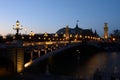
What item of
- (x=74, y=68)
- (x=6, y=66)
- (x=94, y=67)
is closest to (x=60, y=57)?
(x=74, y=68)

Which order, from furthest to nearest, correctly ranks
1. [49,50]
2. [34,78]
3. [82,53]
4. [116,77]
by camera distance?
1. [82,53]
2. [49,50]
3. [34,78]
4. [116,77]

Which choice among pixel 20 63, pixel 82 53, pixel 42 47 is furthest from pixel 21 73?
pixel 82 53

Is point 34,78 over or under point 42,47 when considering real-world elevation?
under

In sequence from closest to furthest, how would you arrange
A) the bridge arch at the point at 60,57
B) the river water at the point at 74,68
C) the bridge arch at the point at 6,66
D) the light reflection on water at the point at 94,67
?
the bridge arch at the point at 6,66
the river water at the point at 74,68
the bridge arch at the point at 60,57
the light reflection on water at the point at 94,67

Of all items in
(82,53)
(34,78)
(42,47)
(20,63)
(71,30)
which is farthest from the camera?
(71,30)

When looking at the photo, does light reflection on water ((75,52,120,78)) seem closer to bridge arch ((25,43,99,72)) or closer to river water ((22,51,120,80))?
river water ((22,51,120,80))

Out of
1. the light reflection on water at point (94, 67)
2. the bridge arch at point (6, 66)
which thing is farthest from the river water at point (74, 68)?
the bridge arch at point (6, 66)

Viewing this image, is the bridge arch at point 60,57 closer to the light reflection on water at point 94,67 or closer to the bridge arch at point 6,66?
the light reflection on water at point 94,67

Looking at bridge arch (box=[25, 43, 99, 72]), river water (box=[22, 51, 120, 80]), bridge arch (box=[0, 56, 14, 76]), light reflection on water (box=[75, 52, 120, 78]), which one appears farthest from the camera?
light reflection on water (box=[75, 52, 120, 78])

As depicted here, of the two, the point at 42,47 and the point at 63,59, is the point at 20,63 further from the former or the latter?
the point at 63,59

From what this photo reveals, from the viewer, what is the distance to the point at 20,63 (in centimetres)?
4034

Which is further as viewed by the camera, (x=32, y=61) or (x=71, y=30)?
(x=71, y=30)

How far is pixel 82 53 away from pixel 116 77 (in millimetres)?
61281

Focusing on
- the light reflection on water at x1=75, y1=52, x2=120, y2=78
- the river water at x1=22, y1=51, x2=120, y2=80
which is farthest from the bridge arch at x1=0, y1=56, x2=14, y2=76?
the light reflection on water at x1=75, y1=52, x2=120, y2=78
